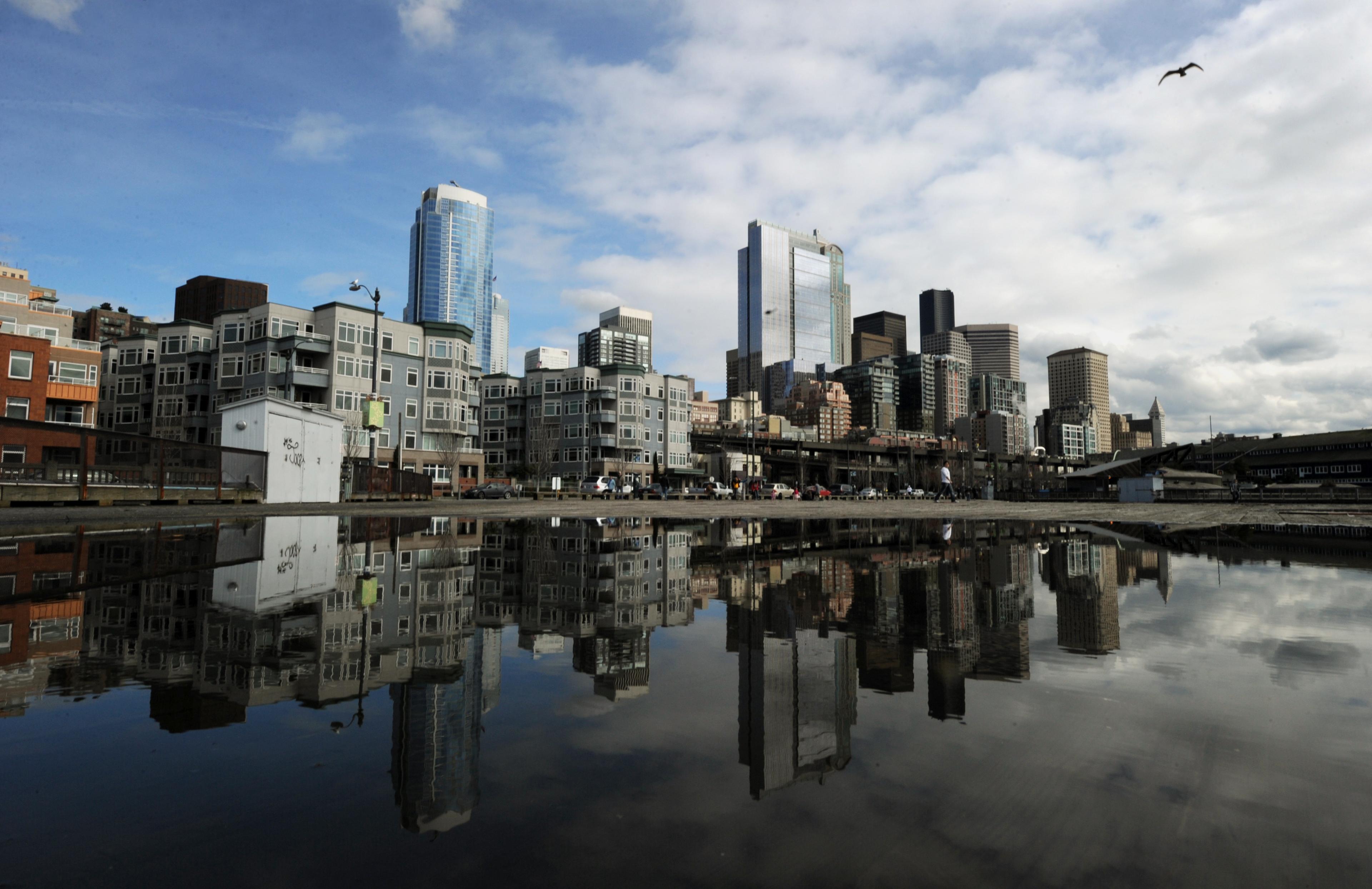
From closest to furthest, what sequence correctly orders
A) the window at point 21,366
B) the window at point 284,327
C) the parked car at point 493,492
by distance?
the window at point 21,366, the parked car at point 493,492, the window at point 284,327

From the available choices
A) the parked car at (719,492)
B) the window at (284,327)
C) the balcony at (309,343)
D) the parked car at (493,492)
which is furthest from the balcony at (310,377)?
the parked car at (719,492)

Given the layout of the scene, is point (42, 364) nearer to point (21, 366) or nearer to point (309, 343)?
point (21, 366)

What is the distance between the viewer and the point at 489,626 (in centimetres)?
527

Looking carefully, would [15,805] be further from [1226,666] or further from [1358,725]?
[1226,666]

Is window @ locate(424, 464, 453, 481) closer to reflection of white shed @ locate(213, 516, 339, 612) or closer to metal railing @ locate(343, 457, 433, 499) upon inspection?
metal railing @ locate(343, 457, 433, 499)

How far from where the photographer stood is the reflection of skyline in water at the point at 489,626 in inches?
129

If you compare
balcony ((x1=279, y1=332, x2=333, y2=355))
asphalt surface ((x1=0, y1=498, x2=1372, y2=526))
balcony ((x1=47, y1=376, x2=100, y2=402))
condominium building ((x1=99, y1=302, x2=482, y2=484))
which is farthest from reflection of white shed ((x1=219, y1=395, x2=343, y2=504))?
balcony ((x1=47, y1=376, x2=100, y2=402))

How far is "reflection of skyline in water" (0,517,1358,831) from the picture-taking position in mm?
3273

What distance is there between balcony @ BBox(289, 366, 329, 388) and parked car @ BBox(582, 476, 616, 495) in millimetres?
26228

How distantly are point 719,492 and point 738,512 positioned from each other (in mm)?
43835

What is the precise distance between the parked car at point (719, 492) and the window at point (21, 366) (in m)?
55.6

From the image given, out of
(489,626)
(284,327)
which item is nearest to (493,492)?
(284,327)

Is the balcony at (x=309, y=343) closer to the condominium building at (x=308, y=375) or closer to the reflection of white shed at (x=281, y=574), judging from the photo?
the condominium building at (x=308, y=375)

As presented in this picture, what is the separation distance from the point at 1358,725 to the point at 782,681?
8.57ft
